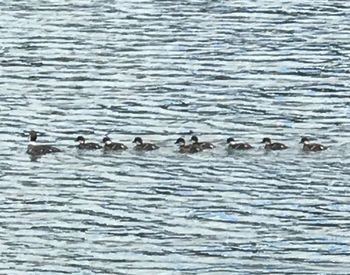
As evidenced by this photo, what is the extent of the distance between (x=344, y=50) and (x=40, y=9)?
10889mm

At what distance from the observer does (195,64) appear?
3975 cm

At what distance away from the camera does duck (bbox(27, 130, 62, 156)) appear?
31.0 meters

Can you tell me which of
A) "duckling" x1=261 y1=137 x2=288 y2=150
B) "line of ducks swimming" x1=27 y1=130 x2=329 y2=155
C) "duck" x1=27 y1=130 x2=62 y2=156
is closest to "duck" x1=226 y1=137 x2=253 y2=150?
"line of ducks swimming" x1=27 y1=130 x2=329 y2=155

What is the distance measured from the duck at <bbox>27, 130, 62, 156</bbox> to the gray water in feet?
0.46

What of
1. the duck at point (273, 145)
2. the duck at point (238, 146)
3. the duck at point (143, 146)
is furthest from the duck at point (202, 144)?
the duck at point (273, 145)

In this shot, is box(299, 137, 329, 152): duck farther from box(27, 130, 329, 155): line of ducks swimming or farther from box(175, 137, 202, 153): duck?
box(175, 137, 202, 153): duck

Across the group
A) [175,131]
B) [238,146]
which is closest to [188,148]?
[238,146]

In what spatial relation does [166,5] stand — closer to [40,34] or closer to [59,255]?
[40,34]

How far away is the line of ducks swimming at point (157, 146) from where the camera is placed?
30.7 meters

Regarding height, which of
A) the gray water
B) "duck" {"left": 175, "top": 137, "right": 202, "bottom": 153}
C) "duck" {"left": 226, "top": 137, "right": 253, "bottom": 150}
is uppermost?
"duck" {"left": 226, "top": 137, "right": 253, "bottom": 150}

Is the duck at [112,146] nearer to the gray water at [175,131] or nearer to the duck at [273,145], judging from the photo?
the gray water at [175,131]

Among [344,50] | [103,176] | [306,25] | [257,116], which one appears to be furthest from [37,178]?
[306,25]

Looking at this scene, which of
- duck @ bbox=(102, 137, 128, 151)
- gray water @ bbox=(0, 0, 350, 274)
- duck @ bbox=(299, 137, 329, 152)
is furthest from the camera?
duck @ bbox=(102, 137, 128, 151)

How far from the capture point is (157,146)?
31.5 meters
